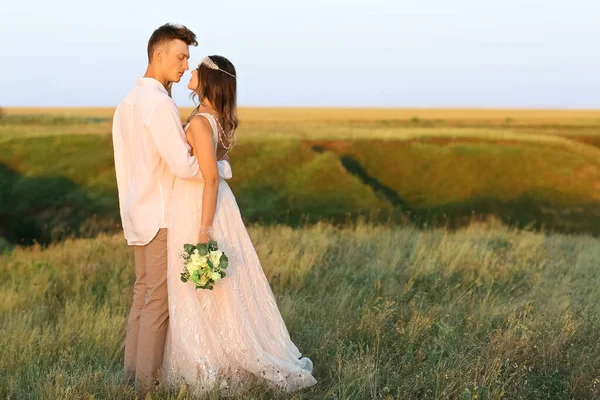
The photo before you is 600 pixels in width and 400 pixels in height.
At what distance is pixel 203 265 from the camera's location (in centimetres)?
447

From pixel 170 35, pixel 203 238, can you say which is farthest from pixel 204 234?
pixel 170 35

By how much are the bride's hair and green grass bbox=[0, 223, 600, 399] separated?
5.77 ft

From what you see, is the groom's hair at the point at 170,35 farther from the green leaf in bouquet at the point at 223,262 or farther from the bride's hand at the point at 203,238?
the green leaf in bouquet at the point at 223,262

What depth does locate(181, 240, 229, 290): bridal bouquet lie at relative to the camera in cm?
445

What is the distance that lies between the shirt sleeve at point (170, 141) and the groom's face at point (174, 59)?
0.26 m

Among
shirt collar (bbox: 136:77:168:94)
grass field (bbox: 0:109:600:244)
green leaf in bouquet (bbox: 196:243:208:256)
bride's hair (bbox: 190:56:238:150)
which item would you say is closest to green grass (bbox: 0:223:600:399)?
green leaf in bouquet (bbox: 196:243:208:256)

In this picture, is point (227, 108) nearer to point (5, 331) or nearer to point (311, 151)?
point (5, 331)

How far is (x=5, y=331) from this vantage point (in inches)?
245

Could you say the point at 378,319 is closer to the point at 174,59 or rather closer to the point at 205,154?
the point at 205,154

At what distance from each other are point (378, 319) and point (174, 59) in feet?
9.40

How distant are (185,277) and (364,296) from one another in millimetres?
3347

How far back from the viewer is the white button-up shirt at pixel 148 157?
4418 mm

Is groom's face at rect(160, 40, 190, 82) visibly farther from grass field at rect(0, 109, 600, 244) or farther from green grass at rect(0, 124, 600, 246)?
green grass at rect(0, 124, 600, 246)

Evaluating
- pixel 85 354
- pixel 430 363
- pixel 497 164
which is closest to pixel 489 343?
pixel 430 363
